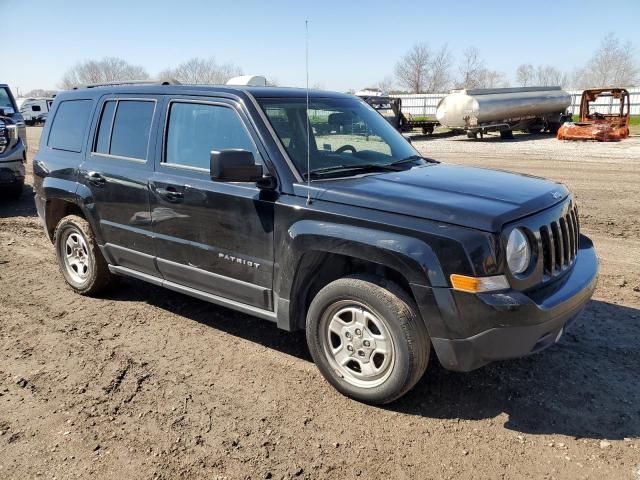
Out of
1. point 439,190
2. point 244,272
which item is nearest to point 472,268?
point 439,190

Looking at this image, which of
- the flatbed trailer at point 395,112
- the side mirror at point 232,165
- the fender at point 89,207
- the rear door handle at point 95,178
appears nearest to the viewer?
the side mirror at point 232,165

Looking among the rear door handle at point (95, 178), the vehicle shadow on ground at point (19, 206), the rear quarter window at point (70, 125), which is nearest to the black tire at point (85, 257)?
the rear door handle at point (95, 178)

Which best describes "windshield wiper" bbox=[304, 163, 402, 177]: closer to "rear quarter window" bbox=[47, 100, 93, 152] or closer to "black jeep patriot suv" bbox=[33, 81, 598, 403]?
"black jeep patriot suv" bbox=[33, 81, 598, 403]

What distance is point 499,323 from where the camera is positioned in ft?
9.99

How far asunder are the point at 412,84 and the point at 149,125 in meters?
94.5

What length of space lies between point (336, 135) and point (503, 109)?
81.8ft

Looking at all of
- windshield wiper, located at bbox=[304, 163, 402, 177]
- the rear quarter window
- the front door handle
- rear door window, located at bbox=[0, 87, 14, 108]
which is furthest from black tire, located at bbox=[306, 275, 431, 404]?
rear door window, located at bbox=[0, 87, 14, 108]

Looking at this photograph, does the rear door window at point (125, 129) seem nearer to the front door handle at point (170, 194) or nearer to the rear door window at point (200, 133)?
the rear door window at point (200, 133)

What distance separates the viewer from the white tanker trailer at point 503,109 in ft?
86.8

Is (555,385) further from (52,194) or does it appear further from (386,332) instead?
(52,194)

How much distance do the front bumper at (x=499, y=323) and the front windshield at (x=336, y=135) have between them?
1.41 metres

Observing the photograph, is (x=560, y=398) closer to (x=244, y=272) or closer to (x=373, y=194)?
(x=373, y=194)

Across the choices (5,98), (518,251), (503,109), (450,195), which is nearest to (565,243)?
(518,251)

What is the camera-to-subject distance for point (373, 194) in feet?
11.2
